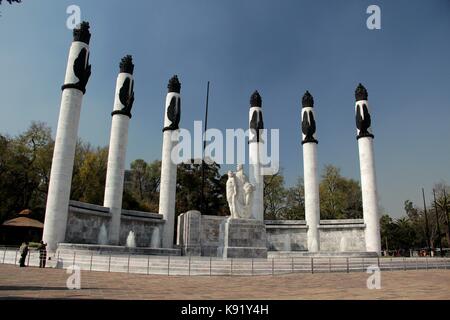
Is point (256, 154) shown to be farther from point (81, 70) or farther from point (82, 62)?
point (82, 62)

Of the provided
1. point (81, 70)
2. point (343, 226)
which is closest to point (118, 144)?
point (81, 70)

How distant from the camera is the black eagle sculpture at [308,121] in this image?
34344mm

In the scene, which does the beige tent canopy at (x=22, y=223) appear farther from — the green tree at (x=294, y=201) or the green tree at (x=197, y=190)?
the green tree at (x=294, y=201)

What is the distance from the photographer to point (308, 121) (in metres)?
34.6

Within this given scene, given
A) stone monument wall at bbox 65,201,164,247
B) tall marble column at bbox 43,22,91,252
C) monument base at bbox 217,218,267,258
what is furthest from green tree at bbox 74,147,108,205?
monument base at bbox 217,218,267,258

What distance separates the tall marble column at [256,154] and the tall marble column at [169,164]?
7632 millimetres

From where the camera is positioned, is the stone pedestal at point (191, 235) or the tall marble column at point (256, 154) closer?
the stone pedestal at point (191, 235)

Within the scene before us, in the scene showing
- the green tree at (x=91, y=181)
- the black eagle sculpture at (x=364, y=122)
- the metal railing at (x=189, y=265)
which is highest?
the black eagle sculpture at (x=364, y=122)

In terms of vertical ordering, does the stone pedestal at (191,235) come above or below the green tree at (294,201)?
below

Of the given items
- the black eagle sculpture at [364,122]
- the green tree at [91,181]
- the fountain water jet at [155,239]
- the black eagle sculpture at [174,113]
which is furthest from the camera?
the green tree at [91,181]

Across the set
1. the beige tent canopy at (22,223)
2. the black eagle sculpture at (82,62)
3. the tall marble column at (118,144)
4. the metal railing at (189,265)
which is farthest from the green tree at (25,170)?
the metal railing at (189,265)

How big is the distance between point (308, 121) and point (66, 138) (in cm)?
2266
